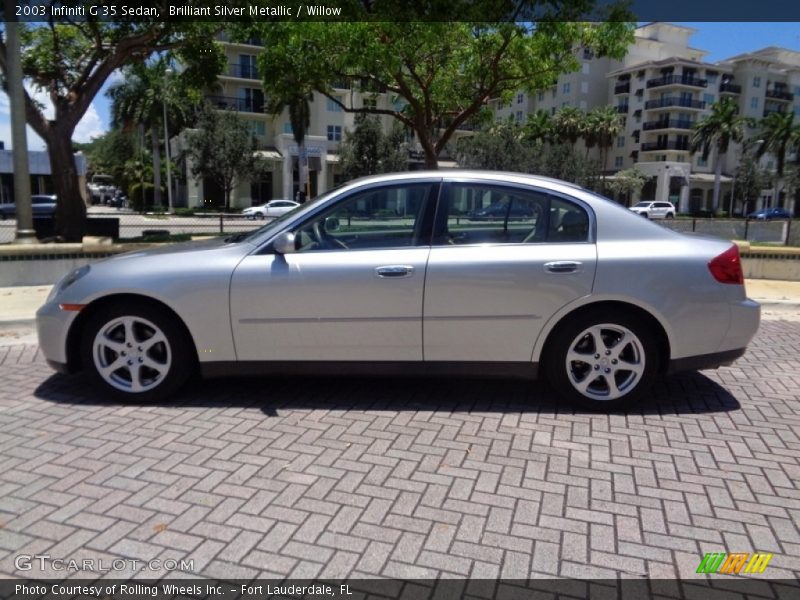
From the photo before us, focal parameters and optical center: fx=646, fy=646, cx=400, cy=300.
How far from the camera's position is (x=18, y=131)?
33.5ft

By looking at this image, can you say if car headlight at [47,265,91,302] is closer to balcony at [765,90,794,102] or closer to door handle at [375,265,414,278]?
door handle at [375,265,414,278]

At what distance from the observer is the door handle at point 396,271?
434 cm

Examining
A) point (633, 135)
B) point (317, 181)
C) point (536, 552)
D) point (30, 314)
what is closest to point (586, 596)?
point (536, 552)

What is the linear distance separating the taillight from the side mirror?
2.84 meters

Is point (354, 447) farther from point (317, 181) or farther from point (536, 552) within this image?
point (317, 181)

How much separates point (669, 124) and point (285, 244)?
77305mm

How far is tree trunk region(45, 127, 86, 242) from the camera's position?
39.1ft

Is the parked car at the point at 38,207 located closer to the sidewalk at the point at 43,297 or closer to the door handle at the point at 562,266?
the sidewalk at the point at 43,297

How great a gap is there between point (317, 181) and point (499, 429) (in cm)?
4875

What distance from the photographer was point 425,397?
16.0 feet

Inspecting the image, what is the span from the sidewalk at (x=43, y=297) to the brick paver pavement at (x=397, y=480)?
9.86 feet

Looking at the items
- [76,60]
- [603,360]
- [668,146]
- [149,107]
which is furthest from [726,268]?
[668,146]

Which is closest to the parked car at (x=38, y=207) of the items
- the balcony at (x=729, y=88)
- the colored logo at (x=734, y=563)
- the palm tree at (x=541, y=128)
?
the colored logo at (x=734, y=563)

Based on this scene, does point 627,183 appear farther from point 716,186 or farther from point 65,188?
point 65,188
